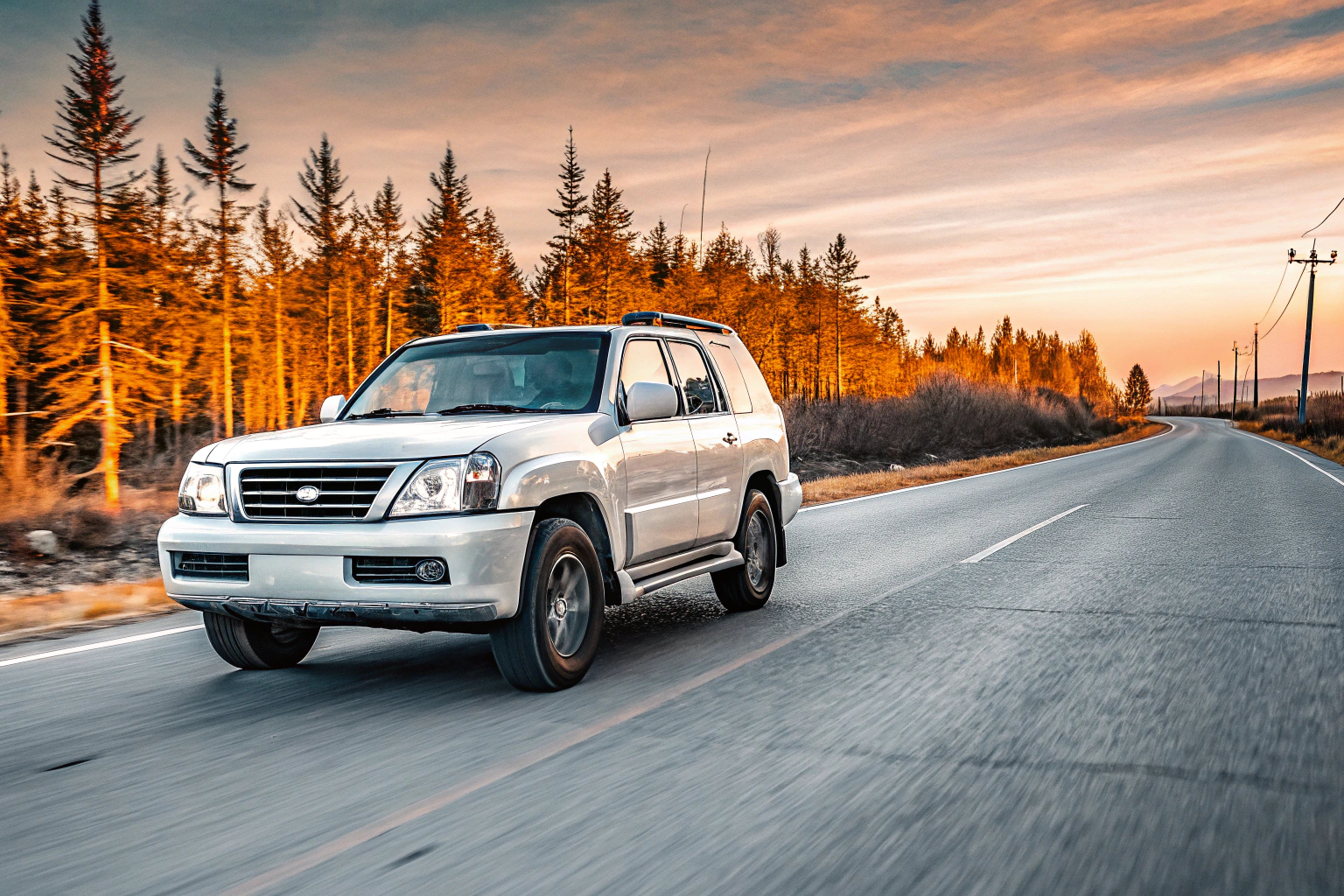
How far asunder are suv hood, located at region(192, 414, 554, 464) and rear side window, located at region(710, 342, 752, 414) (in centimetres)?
236

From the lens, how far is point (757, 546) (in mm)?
7941

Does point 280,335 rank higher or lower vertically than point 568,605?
higher

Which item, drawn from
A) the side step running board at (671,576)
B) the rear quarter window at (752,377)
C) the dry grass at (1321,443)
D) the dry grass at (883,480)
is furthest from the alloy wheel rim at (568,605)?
the dry grass at (1321,443)

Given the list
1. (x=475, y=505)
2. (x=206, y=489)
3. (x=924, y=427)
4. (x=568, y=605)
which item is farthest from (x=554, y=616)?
(x=924, y=427)

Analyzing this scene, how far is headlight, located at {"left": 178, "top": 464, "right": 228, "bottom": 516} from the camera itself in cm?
532

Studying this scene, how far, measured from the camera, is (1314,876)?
3010mm

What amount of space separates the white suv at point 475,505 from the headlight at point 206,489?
1 centimetres

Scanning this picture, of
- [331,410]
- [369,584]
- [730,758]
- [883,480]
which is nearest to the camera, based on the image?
[730,758]

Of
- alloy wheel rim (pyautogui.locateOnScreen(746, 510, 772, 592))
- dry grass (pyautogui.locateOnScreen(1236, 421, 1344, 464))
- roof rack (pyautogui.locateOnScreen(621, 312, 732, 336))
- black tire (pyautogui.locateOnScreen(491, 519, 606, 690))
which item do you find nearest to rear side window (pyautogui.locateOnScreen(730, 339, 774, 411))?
roof rack (pyautogui.locateOnScreen(621, 312, 732, 336))

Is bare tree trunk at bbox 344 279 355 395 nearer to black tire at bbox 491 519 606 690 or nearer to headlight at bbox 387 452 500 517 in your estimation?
black tire at bbox 491 519 606 690

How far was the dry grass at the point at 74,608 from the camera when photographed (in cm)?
723

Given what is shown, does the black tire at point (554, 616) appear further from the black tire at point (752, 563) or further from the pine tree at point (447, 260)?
the pine tree at point (447, 260)

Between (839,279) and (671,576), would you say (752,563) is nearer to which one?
(671,576)

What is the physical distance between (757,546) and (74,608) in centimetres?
517
